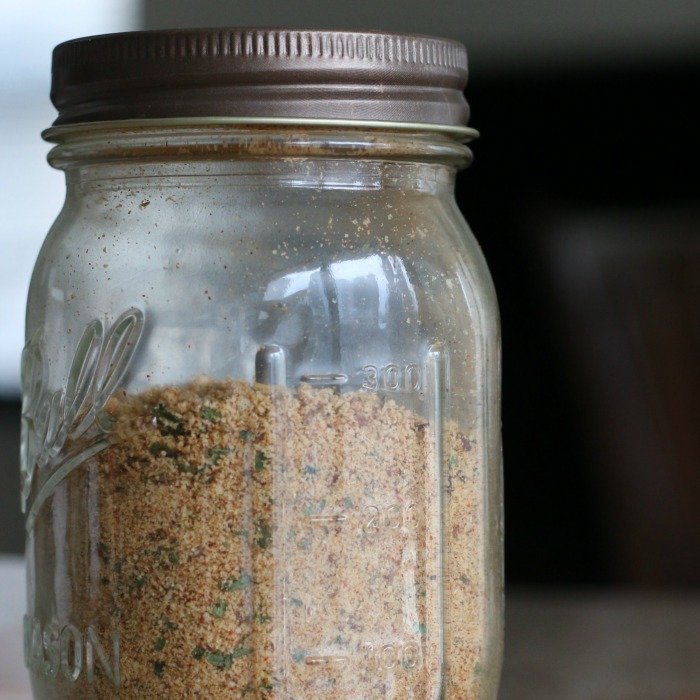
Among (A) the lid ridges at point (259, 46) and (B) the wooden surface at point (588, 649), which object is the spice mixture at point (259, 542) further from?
(B) the wooden surface at point (588, 649)

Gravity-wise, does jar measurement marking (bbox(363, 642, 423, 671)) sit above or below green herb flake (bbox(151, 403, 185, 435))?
below

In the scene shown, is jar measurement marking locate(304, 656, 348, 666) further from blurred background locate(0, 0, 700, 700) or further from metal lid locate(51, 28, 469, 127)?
blurred background locate(0, 0, 700, 700)

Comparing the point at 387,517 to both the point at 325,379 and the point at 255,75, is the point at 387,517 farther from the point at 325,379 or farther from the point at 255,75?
the point at 255,75

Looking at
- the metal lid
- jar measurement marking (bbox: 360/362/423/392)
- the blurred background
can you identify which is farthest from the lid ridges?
the blurred background

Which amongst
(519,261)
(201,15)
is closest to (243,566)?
(519,261)

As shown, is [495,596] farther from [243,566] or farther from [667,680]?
[667,680]

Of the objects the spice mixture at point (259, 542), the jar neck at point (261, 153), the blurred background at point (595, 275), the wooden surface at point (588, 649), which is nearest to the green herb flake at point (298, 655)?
the spice mixture at point (259, 542)
